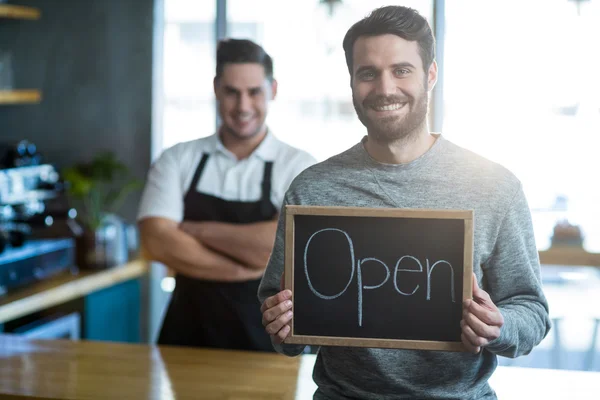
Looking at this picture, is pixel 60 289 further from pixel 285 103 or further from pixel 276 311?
pixel 276 311

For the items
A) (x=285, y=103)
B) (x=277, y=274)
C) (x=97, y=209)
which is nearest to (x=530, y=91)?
(x=285, y=103)

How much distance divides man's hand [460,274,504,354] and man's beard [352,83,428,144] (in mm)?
291

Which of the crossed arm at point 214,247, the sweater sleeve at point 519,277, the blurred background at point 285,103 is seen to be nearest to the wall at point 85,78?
the blurred background at point 285,103

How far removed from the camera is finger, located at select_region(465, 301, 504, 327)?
116 cm

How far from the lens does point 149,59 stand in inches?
168

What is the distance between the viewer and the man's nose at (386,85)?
3.98 ft

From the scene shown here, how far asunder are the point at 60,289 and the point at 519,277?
7.94 ft

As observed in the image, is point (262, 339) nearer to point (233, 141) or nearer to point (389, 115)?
point (233, 141)

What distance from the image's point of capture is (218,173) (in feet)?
6.98

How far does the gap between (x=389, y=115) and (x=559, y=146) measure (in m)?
3.14

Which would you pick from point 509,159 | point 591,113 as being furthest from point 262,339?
point 591,113

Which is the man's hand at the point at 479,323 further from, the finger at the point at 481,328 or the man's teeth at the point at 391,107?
the man's teeth at the point at 391,107

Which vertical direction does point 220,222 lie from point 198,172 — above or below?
below

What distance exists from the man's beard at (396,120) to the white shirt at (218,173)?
83 cm
